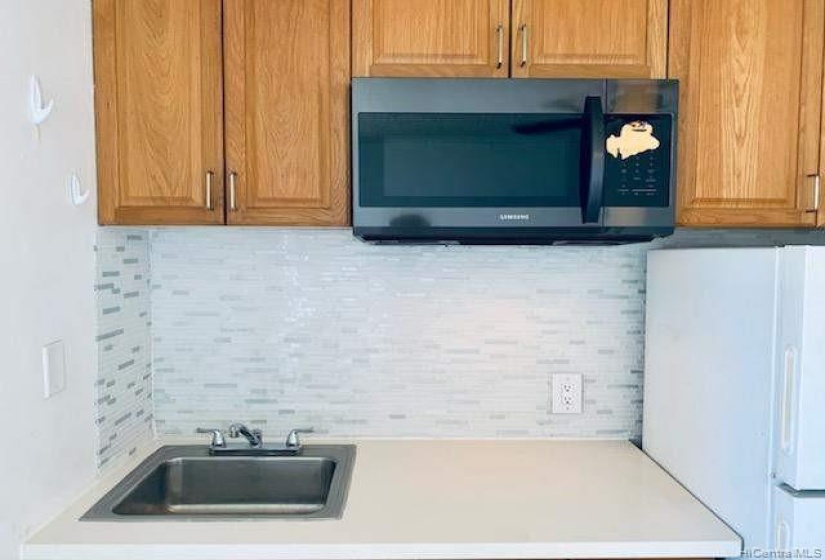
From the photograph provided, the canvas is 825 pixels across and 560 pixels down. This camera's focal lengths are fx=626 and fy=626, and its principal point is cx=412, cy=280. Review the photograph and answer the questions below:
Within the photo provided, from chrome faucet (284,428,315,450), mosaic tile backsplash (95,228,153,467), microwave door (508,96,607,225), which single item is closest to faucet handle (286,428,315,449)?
chrome faucet (284,428,315,450)

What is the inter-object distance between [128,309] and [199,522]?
0.67 m

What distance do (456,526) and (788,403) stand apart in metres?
0.70

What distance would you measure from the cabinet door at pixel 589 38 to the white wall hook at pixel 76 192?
1.07 metres

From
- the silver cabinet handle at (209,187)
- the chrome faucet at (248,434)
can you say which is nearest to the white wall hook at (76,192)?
the silver cabinet handle at (209,187)

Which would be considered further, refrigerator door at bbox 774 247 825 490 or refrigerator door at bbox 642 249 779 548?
refrigerator door at bbox 642 249 779 548

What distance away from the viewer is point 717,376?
1394mm

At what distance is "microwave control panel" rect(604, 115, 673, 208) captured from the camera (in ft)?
4.81

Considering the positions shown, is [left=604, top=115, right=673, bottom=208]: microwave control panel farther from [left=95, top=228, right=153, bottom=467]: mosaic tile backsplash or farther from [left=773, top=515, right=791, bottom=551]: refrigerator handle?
[left=95, top=228, right=153, bottom=467]: mosaic tile backsplash

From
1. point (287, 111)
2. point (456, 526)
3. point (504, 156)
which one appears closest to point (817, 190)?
point (504, 156)

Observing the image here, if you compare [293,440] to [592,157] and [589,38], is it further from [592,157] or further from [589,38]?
[589,38]

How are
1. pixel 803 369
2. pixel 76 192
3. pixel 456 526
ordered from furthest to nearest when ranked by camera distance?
pixel 76 192
pixel 456 526
pixel 803 369

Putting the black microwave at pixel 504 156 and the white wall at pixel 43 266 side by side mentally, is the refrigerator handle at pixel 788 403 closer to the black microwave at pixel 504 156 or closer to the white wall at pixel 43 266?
the black microwave at pixel 504 156

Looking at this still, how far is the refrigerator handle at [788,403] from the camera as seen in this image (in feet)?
Result: 3.76

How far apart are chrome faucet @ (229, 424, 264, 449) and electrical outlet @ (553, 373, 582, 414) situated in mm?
892
